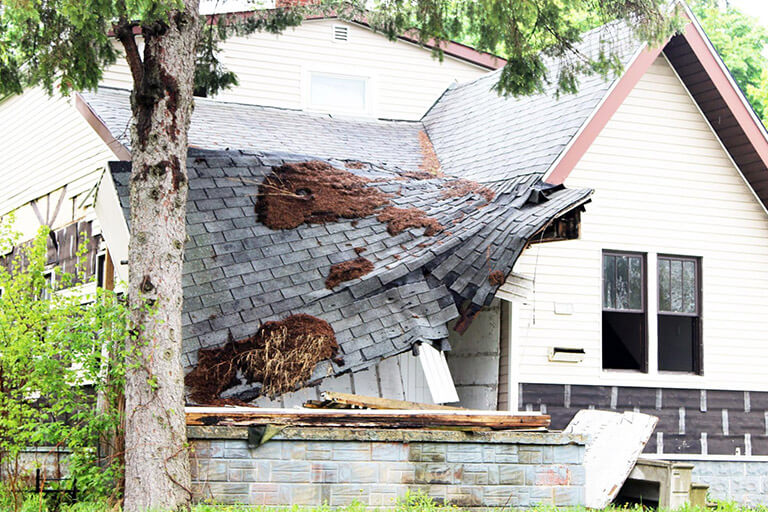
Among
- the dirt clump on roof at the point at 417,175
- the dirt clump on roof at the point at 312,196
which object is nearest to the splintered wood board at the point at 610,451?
the dirt clump on roof at the point at 312,196

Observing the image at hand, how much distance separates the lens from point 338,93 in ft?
60.5

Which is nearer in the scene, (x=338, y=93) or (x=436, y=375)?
(x=436, y=375)

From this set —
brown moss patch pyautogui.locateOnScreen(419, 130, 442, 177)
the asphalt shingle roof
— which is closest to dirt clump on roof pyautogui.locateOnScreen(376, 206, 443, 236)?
brown moss patch pyautogui.locateOnScreen(419, 130, 442, 177)

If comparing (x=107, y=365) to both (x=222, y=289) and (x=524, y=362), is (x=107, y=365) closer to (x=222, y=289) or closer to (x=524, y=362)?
(x=222, y=289)

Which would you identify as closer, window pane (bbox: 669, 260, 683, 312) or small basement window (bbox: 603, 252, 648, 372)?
small basement window (bbox: 603, 252, 648, 372)

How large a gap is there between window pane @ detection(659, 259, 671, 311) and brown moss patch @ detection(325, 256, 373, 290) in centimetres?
490

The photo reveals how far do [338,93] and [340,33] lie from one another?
3.81ft

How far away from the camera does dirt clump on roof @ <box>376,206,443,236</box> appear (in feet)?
39.1

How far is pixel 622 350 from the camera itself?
13914mm

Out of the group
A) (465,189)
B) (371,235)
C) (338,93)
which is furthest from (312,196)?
(338,93)

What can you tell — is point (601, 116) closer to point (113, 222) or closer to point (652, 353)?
point (652, 353)

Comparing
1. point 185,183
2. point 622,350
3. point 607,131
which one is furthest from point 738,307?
point 185,183

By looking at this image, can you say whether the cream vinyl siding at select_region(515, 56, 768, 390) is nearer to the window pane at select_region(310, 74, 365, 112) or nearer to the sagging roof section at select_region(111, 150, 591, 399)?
the sagging roof section at select_region(111, 150, 591, 399)

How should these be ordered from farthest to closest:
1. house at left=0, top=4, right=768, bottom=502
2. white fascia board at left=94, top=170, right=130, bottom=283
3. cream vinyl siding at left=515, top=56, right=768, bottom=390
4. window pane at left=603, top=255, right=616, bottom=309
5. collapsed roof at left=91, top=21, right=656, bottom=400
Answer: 1. window pane at left=603, top=255, right=616, bottom=309
2. cream vinyl siding at left=515, top=56, right=768, bottom=390
3. house at left=0, top=4, right=768, bottom=502
4. white fascia board at left=94, top=170, right=130, bottom=283
5. collapsed roof at left=91, top=21, right=656, bottom=400
